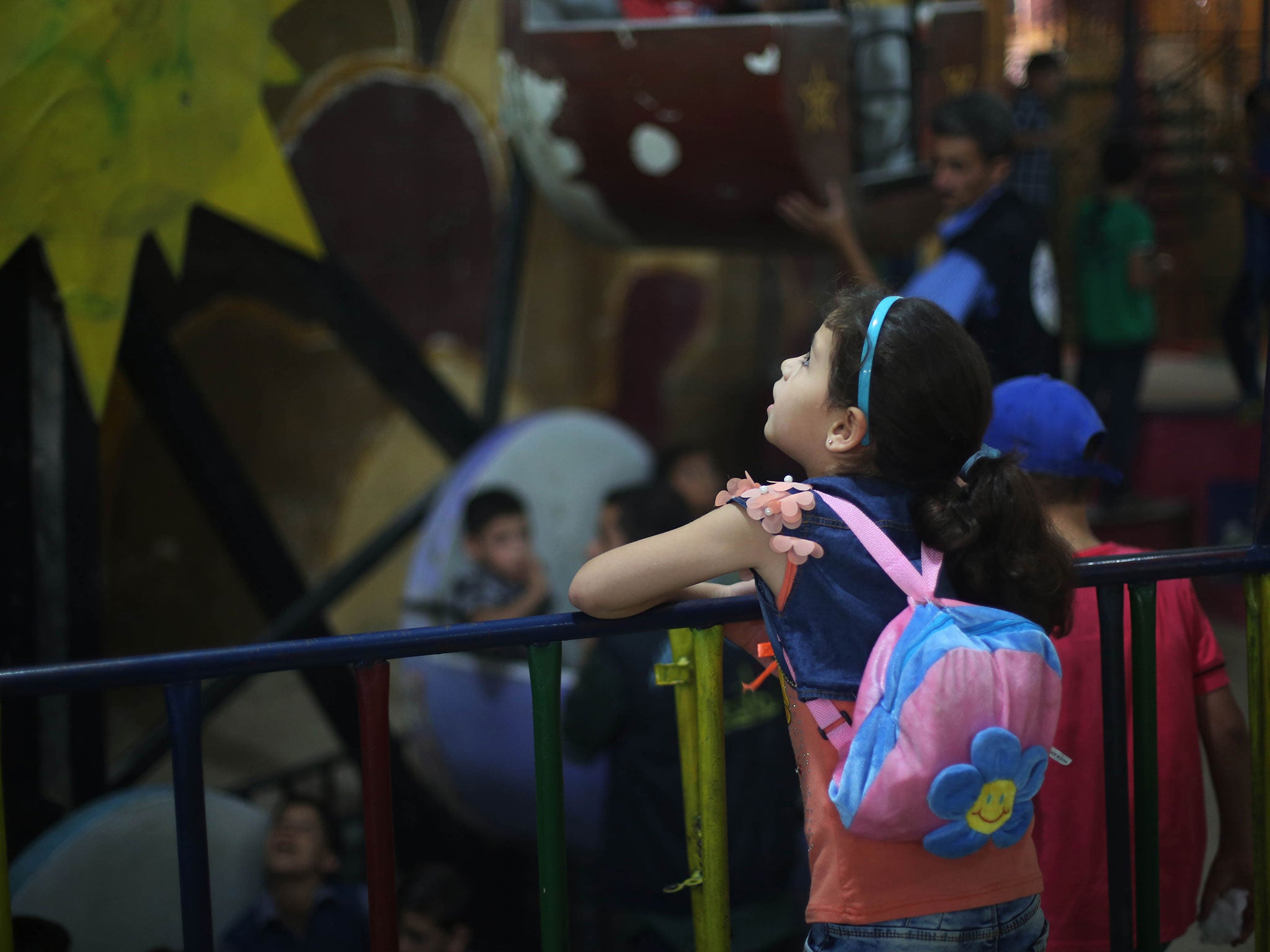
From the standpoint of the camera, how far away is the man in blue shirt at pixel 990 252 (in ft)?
7.77

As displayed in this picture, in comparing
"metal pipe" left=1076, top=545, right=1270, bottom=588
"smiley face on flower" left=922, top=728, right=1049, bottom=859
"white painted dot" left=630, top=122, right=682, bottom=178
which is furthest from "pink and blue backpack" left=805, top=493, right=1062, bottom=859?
"white painted dot" left=630, top=122, right=682, bottom=178

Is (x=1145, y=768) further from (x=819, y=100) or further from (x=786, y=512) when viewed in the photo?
(x=819, y=100)

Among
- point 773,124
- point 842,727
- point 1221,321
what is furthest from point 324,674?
point 1221,321

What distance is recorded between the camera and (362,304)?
314cm

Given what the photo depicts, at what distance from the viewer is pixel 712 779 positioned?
139 cm

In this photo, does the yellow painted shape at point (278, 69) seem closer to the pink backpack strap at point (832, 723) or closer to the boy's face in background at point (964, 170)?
the boy's face in background at point (964, 170)

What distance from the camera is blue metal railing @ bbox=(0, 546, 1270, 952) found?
1.21 meters

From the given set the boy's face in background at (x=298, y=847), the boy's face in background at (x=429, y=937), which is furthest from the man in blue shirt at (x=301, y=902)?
the boy's face in background at (x=429, y=937)

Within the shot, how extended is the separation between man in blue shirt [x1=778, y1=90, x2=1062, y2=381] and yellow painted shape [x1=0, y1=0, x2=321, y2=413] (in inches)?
51.4

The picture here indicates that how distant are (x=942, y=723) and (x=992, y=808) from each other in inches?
4.2

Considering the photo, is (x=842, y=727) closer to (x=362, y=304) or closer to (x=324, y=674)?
(x=324, y=674)

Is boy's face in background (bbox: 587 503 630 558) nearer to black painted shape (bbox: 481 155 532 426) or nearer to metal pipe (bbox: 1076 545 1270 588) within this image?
black painted shape (bbox: 481 155 532 426)

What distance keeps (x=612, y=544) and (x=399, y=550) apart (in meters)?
1.28

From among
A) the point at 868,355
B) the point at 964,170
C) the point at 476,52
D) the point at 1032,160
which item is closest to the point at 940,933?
the point at 868,355
